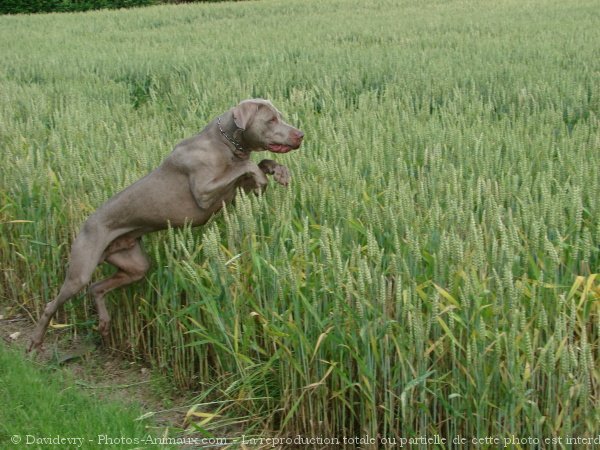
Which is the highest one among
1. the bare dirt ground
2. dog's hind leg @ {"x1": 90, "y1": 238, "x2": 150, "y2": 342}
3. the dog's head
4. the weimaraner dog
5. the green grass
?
the dog's head

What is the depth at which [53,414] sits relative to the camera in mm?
3145

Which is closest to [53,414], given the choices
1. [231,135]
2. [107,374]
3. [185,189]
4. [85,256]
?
[107,374]

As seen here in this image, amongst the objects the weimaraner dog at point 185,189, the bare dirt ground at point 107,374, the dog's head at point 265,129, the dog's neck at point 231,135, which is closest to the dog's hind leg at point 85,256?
the weimaraner dog at point 185,189

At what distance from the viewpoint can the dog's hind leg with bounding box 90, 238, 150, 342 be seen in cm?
358

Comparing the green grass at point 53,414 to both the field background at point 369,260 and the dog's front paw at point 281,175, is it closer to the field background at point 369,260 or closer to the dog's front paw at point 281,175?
the field background at point 369,260

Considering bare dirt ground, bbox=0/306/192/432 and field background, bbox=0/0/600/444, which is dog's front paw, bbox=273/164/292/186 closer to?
field background, bbox=0/0/600/444

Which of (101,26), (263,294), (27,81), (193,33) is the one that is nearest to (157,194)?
(263,294)

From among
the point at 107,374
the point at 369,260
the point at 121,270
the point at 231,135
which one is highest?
the point at 231,135

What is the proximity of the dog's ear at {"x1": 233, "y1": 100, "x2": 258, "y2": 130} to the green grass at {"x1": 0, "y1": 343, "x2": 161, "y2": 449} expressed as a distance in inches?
48.2

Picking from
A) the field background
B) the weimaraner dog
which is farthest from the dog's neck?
the field background

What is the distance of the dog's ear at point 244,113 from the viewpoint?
338 cm

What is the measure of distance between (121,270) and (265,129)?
895 mm

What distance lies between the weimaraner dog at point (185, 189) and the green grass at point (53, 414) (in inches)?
15.2

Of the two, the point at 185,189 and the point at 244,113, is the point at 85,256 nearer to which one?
the point at 185,189
